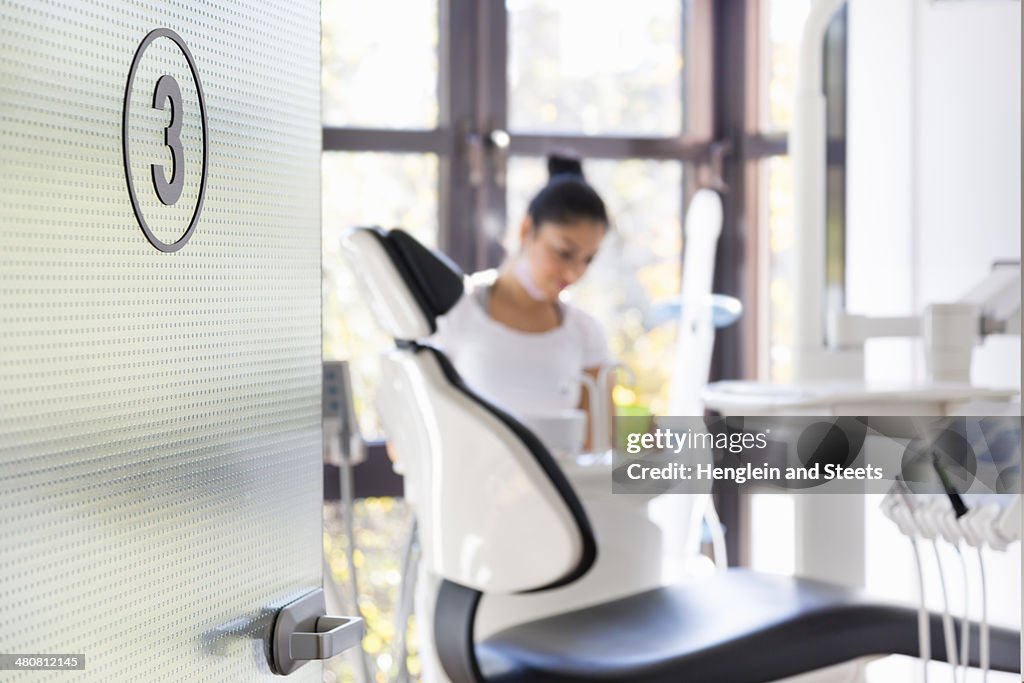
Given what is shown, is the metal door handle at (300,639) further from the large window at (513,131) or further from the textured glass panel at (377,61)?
the textured glass panel at (377,61)

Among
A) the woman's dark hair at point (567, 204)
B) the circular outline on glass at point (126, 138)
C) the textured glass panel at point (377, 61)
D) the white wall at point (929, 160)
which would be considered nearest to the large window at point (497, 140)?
the textured glass panel at point (377, 61)

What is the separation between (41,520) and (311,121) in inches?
18.3

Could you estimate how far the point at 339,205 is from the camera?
139 inches

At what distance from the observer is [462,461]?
66.9 inches

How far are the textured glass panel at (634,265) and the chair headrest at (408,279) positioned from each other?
2068 mm

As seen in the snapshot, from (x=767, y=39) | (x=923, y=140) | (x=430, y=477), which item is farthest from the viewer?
(x=767, y=39)

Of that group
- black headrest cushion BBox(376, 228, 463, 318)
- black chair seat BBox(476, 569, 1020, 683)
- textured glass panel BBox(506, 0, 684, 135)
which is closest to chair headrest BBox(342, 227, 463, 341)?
black headrest cushion BBox(376, 228, 463, 318)

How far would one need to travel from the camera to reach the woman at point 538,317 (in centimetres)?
296

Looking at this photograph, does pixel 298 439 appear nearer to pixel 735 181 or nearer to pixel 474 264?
pixel 474 264

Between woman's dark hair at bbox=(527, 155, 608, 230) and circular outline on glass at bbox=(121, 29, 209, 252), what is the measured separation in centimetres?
222

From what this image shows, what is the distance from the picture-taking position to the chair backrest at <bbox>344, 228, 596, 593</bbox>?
1608 millimetres

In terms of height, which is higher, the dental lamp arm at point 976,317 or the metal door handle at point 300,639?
the dental lamp arm at point 976,317

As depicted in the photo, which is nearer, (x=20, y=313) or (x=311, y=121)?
(x=20, y=313)

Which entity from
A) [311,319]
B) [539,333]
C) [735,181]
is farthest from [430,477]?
[735,181]
